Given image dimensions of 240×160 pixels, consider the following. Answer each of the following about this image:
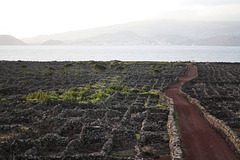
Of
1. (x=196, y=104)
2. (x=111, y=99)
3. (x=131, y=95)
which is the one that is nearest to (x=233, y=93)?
(x=196, y=104)

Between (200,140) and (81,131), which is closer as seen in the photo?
(200,140)

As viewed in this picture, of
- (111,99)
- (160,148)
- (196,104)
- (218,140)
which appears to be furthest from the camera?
(111,99)

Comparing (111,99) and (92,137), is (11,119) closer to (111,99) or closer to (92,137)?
(92,137)

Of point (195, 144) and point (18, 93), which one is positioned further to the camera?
point (18, 93)

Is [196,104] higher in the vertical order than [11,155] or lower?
higher

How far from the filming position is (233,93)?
117 ft

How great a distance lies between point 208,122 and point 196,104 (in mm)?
5358

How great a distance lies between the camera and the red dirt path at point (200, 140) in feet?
48.3

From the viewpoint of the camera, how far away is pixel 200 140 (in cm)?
1706

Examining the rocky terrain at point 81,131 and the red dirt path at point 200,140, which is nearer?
the red dirt path at point 200,140

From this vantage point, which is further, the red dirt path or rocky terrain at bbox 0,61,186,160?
rocky terrain at bbox 0,61,186,160

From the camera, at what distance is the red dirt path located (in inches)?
580

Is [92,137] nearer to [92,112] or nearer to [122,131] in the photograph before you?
[122,131]

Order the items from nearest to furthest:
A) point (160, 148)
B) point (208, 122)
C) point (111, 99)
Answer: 1. point (160, 148)
2. point (208, 122)
3. point (111, 99)
